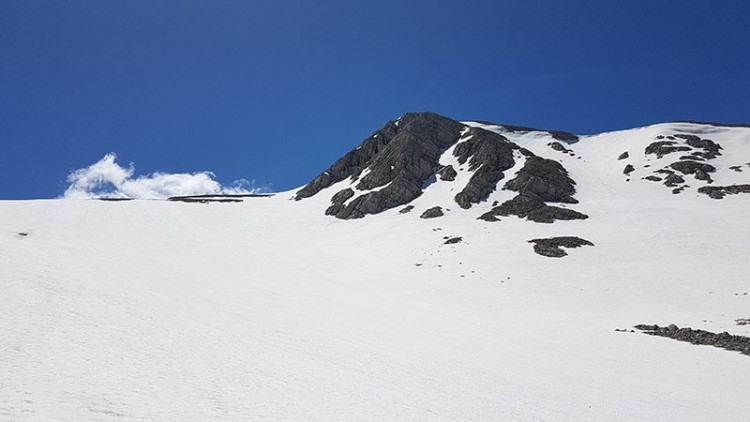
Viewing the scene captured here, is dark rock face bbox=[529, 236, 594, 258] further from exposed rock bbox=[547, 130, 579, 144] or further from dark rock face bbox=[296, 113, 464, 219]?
exposed rock bbox=[547, 130, 579, 144]

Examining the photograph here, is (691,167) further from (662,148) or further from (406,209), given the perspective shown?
(406,209)

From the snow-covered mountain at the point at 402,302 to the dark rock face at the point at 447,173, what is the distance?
0.62 meters

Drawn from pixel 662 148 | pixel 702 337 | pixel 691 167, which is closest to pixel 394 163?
pixel 691 167

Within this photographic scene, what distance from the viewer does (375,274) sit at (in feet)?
113

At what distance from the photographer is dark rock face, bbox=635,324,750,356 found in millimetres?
18438

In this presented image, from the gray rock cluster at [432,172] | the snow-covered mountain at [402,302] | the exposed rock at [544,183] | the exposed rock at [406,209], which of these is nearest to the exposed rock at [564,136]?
the gray rock cluster at [432,172]

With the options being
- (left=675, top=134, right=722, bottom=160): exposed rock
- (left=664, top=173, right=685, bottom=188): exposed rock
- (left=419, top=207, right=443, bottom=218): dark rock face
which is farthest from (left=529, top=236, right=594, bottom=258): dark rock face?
(left=675, top=134, right=722, bottom=160): exposed rock

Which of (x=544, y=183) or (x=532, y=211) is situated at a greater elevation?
(x=544, y=183)

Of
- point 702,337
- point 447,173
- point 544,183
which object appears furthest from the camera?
point 447,173

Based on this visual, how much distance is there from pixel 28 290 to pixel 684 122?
11954 centimetres

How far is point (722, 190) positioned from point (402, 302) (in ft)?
177

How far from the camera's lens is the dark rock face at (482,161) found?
6094 cm

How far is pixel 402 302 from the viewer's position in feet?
83.6

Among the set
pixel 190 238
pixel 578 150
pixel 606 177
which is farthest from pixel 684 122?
pixel 190 238
